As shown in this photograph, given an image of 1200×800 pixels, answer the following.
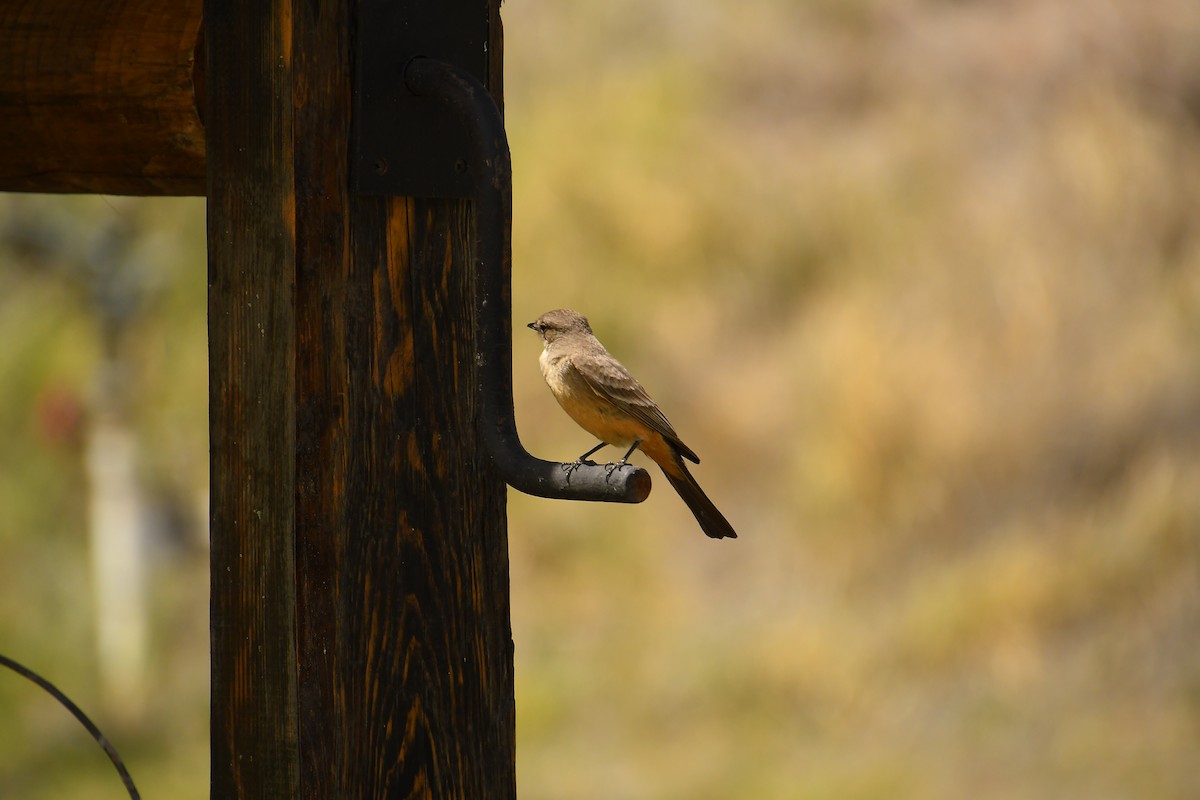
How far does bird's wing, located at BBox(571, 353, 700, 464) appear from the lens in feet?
10.8

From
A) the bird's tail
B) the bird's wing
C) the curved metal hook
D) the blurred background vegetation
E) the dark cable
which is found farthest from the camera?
the blurred background vegetation

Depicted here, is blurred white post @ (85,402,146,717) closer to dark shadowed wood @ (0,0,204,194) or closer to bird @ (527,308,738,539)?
bird @ (527,308,738,539)

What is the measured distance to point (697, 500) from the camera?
325 cm

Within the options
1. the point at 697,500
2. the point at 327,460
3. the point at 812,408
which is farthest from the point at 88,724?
the point at 812,408

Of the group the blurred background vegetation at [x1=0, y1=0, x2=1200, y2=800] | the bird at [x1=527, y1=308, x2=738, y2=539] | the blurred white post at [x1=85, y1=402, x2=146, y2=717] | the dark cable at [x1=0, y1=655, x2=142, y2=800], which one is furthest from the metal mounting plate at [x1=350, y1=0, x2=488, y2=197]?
the blurred white post at [x1=85, y1=402, x2=146, y2=717]

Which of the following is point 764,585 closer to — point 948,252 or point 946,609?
point 946,609

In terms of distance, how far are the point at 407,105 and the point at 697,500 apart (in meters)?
1.56

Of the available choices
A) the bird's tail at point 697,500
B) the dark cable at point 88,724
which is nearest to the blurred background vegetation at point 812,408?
the bird's tail at point 697,500

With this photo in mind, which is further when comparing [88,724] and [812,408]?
[812,408]

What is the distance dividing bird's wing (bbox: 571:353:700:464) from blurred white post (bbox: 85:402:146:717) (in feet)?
21.8

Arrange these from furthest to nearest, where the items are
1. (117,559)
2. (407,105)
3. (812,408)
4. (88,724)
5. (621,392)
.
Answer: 1. (117,559)
2. (812,408)
3. (621,392)
4. (88,724)
5. (407,105)

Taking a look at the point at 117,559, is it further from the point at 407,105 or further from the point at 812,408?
the point at 407,105

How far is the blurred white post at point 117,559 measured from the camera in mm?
9406

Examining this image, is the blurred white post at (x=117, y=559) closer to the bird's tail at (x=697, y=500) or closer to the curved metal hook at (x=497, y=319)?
the bird's tail at (x=697, y=500)
